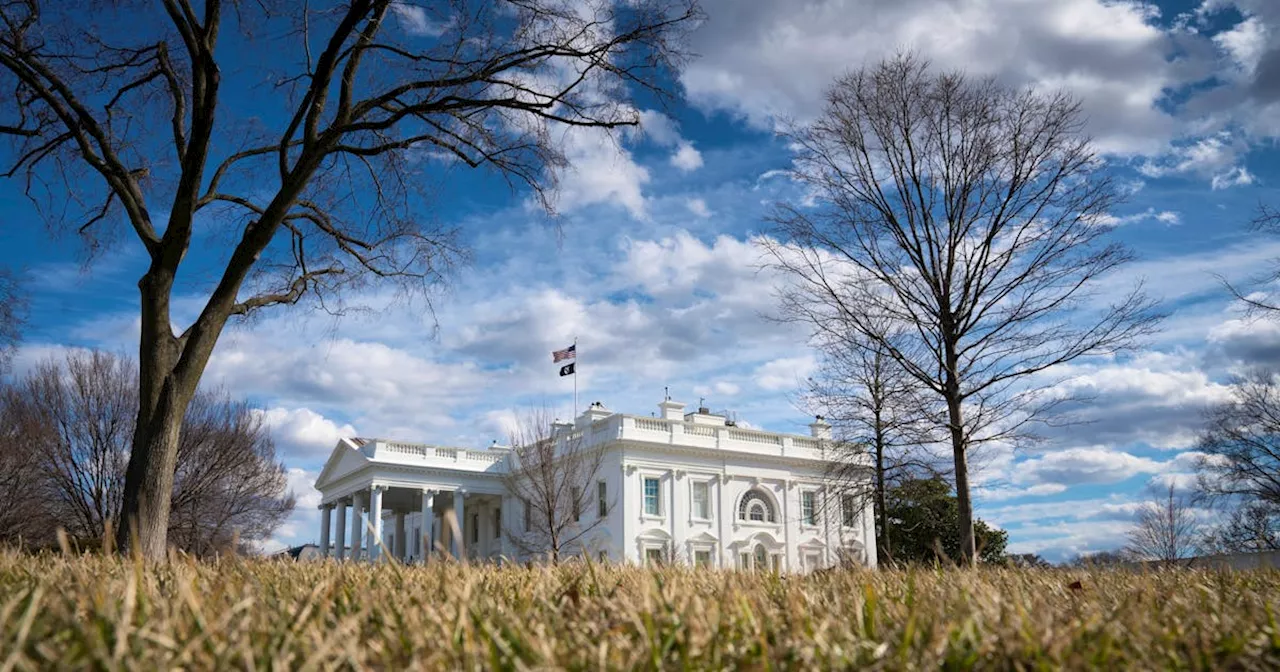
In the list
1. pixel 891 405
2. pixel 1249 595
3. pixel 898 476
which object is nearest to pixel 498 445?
pixel 898 476

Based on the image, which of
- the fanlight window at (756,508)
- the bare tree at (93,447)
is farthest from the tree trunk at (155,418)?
the fanlight window at (756,508)

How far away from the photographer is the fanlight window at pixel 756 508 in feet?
160

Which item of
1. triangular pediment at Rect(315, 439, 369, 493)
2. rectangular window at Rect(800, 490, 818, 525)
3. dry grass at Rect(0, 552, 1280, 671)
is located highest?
triangular pediment at Rect(315, 439, 369, 493)

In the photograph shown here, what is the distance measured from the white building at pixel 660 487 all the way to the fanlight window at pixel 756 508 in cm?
5

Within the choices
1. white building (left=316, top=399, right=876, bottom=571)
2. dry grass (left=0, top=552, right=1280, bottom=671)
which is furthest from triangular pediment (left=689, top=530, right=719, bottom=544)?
dry grass (left=0, top=552, right=1280, bottom=671)

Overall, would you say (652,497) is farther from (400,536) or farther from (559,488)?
(400,536)

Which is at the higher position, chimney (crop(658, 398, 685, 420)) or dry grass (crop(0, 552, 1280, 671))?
chimney (crop(658, 398, 685, 420))

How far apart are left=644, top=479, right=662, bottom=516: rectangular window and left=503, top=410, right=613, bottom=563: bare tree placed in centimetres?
195

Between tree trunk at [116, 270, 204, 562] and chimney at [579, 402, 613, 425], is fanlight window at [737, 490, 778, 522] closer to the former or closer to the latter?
chimney at [579, 402, 613, 425]

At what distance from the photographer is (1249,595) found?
342cm

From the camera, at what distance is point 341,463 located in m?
53.6

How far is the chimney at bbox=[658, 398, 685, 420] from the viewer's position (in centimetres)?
4862

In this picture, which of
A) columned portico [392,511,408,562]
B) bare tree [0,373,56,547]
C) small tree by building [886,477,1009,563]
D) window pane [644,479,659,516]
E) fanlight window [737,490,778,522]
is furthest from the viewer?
columned portico [392,511,408,562]

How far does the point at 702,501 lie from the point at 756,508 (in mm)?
3465
